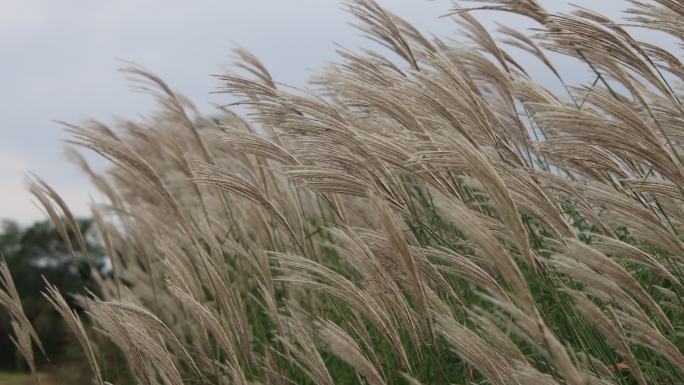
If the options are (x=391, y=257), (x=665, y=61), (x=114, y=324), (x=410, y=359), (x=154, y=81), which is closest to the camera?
(x=391, y=257)

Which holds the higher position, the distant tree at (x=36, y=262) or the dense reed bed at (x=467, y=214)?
the dense reed bed at (x=467, y=214)

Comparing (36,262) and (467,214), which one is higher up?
(467,214)

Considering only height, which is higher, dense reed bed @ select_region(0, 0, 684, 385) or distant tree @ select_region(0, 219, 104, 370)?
dense reed bed @ select_region(0, 0, 684, 385)

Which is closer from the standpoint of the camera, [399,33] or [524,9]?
[524,9]

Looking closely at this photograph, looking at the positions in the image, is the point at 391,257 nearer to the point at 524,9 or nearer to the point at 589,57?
the point at 589,57

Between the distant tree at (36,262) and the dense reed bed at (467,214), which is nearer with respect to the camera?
the dense reed bed at (467,214)

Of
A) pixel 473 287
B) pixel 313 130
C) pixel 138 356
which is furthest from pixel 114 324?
pixel 473 287

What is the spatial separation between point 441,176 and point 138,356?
43.9 inches

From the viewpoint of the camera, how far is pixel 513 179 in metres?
2.17

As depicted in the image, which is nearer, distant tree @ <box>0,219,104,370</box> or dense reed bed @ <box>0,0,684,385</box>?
dense reed bed @ <box>0,0,684,385</box>

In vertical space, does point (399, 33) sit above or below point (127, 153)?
above

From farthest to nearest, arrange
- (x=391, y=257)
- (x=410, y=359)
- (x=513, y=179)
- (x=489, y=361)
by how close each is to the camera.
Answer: (x=410, y=359), (x=391, y=257), (x=513, y=179), (x=489, y=361)

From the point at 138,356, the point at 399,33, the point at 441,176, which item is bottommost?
the point at 138,356

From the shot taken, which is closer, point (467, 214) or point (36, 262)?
point (467, 214)
